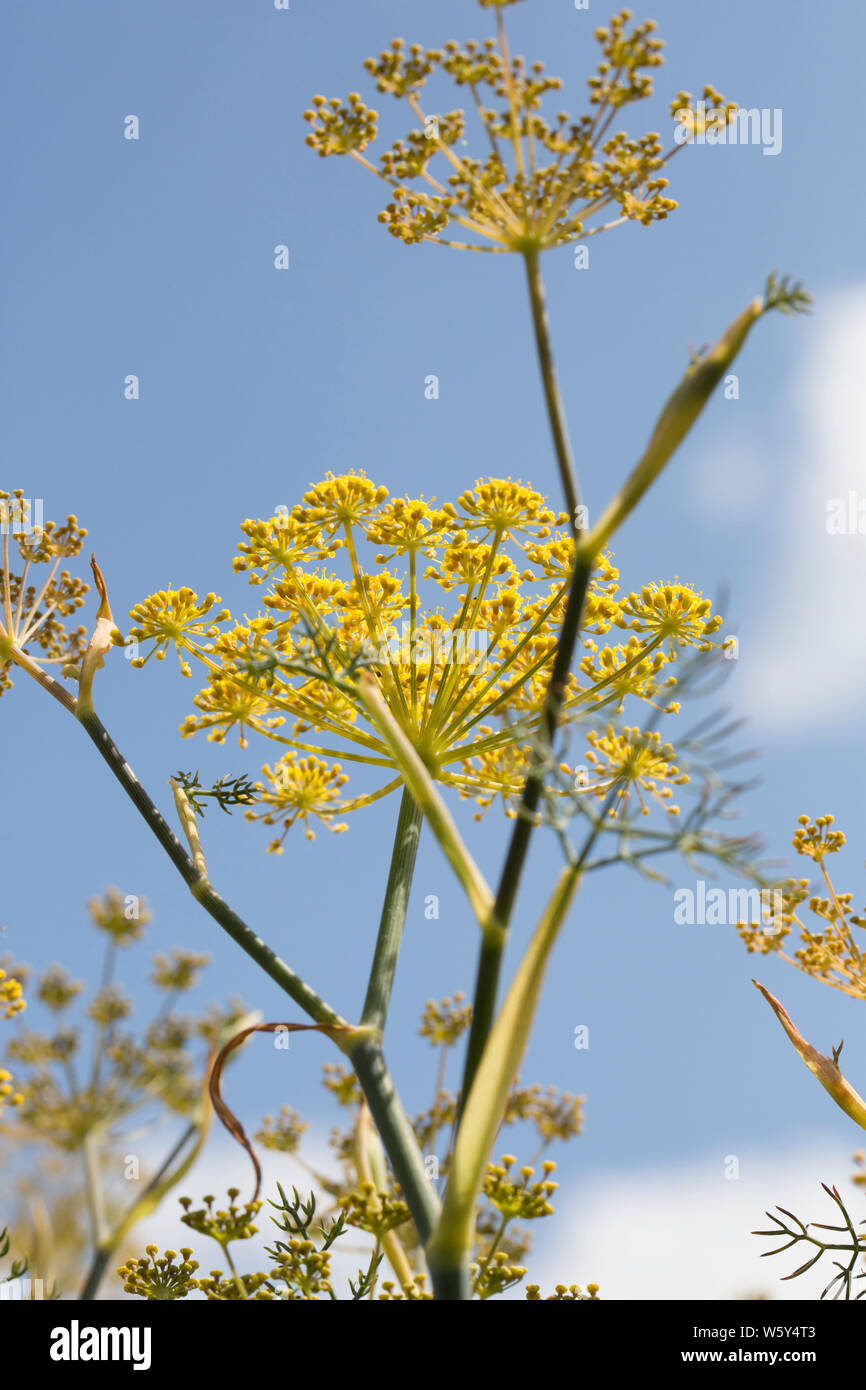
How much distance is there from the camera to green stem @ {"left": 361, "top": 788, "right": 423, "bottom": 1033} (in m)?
3.17

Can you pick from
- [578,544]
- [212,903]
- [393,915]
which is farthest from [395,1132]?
[578,544]

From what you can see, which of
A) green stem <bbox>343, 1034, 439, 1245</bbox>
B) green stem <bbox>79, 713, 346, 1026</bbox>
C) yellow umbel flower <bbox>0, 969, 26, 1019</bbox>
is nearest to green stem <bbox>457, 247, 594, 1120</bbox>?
green stem <bbox>343, 1034, 439, 1245</bbox>

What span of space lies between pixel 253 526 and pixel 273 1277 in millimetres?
2818

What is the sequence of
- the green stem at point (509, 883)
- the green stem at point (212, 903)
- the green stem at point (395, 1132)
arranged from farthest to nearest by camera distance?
the green stem at point (212, 903) → the green stem at point (395, 1132) → the green stem at point (509, 883)

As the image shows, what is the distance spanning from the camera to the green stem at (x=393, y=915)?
317cm

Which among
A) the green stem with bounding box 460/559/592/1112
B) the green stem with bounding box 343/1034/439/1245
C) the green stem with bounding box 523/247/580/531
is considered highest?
the green stem with bounding box 523/247/580/531

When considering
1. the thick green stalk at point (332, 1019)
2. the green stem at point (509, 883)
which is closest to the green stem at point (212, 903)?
the thick green stalk at point (332, 1019)

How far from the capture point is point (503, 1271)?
3.42 metres

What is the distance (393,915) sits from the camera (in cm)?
350

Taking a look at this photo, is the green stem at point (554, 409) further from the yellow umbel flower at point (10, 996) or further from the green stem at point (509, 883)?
the yellow umbel flower at point (10, 996)

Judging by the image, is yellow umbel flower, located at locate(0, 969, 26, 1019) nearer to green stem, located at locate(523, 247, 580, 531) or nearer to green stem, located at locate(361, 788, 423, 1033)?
green stem, located at locate(361, 788, 423, 1033)

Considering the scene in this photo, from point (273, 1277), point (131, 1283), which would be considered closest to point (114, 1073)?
point (131, 1283)

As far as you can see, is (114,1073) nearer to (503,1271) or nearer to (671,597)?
(503,1271)

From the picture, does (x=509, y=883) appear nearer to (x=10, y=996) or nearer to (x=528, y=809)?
(x=528, y=809)
